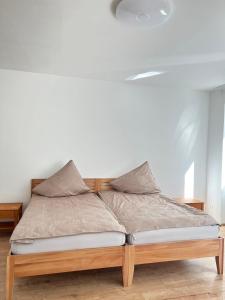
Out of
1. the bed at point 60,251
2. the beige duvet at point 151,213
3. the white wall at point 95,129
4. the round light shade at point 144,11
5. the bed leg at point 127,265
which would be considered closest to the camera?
the round light shade at point 144,11

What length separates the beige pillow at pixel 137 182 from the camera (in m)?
3.79

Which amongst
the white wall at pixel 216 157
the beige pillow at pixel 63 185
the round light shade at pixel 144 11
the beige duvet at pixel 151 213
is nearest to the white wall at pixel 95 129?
the white wall at pixel 216 157

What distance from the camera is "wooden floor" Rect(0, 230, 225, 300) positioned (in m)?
2.12

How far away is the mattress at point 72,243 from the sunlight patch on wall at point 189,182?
2.49m

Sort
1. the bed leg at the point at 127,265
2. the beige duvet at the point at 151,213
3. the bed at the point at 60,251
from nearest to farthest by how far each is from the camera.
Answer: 1. the bed at the point at 60,251
2. the bed leg at the point at 127,265
3. the beige duvet at the point at 151,213

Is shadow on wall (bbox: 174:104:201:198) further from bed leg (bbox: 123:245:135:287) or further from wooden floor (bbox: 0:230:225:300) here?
bed leg (bbox: 123:245:135:287)

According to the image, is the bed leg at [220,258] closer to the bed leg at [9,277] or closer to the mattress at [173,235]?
the mattress at [173,235]

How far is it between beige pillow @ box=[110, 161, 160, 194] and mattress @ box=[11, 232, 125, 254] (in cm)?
152

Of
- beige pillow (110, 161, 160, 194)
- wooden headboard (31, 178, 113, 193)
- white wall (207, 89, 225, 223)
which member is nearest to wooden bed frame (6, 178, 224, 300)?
beige pillow (110, 161, 160, 194)

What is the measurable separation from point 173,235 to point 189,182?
222cm

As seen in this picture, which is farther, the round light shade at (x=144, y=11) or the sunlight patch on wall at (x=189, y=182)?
the sunlight patch on wall at (x=189, y=182)

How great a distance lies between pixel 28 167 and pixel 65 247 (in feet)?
6.23

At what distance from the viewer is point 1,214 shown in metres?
3.30

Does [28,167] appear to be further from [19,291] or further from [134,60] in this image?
[134,60]
